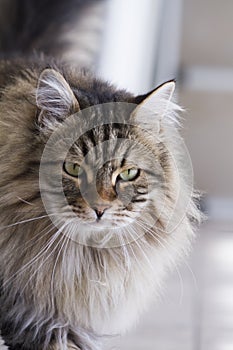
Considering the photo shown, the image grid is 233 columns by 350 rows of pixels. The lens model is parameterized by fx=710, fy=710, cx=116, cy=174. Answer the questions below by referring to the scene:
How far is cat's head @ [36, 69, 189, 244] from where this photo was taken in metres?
1.26

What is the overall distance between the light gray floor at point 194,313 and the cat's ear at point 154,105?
1.57ft

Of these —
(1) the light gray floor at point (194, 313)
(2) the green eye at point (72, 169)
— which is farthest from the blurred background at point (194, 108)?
(2) the green eye at point (72, 169)

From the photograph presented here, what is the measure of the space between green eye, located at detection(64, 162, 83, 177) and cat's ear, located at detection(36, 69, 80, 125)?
98 millimetres

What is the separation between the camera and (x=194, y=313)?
1.92 metres

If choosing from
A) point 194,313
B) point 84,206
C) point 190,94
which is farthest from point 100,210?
point 190,94

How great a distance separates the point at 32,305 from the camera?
139 centimetres

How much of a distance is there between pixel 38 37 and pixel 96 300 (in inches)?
40.7

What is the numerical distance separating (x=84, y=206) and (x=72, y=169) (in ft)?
0.24

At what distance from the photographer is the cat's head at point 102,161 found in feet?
4.13

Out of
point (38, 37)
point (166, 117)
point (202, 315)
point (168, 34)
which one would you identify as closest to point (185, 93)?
point (168, 34)

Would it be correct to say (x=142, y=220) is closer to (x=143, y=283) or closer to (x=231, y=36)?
(x=143, y=283)

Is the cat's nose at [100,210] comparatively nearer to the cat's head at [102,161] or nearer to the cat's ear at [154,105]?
the cat's head at [102,161]

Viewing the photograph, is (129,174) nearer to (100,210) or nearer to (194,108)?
(100,210)

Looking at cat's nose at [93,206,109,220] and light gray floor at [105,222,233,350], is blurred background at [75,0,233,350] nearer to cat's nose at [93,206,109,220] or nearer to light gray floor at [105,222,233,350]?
light gray floor at [105,222,233,350]
